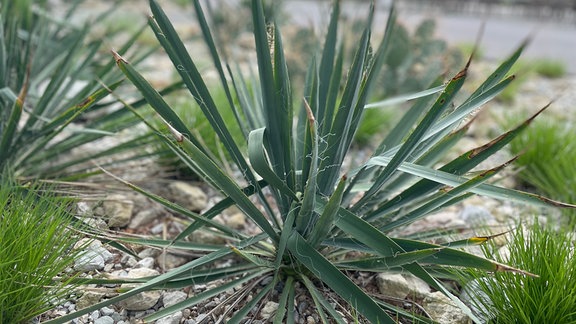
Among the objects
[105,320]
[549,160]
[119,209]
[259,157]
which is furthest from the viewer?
[549,160]

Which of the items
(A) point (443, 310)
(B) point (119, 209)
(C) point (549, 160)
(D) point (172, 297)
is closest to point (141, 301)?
(D) point (172, 297)

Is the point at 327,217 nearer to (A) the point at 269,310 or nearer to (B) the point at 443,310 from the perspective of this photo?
(A) the point at 269,310

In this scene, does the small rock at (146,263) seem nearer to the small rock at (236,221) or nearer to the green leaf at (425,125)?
the small rock at (236,221)

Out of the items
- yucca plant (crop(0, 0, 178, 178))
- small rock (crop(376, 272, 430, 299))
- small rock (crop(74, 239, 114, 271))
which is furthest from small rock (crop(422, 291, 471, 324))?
yucca plant (crop(0, 0, 178, 178))

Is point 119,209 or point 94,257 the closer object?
point 94,257

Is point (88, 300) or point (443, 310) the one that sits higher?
point (443, 310)

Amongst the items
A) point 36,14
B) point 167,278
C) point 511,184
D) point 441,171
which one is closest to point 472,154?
point 441,171

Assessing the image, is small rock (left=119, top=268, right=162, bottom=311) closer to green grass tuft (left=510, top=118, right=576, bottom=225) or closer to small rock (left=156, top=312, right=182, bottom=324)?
small rock (left=156, top=312, right=182, bottom=324)
